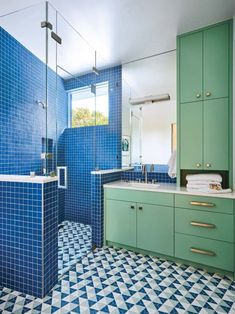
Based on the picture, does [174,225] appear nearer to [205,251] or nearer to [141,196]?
[205,251]

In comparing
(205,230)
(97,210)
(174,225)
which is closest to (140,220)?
(174,225)

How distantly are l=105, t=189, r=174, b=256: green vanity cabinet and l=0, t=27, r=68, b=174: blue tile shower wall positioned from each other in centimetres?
108

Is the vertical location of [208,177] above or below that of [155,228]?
above

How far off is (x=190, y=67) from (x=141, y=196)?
1.64m

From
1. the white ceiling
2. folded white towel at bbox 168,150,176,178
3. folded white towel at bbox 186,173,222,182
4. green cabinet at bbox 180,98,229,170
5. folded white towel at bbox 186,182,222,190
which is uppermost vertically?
the white ceiling

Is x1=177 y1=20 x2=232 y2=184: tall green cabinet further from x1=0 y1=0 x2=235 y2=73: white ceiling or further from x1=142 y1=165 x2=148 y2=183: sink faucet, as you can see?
x1=142 y1=165 x2=148 y2=183: sink faucet

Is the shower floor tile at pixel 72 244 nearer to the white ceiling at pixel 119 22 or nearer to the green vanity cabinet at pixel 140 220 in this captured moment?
the green vanity cabinet at pixel 140 220

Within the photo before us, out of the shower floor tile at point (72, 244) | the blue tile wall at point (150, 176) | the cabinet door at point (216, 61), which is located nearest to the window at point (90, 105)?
the blue tile wall at point (150, 176)

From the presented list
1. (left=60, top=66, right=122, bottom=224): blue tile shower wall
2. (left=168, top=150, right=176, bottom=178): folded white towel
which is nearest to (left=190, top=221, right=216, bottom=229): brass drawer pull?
(left=168, top=150, right=176, bottom=178): folded white towel

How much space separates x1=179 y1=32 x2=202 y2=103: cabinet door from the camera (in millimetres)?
2160

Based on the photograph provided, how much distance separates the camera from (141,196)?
7.18 ft

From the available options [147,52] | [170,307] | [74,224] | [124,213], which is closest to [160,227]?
[124,213]

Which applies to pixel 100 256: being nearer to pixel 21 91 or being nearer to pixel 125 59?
pixel 21 91

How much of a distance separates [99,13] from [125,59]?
3.01 feet
